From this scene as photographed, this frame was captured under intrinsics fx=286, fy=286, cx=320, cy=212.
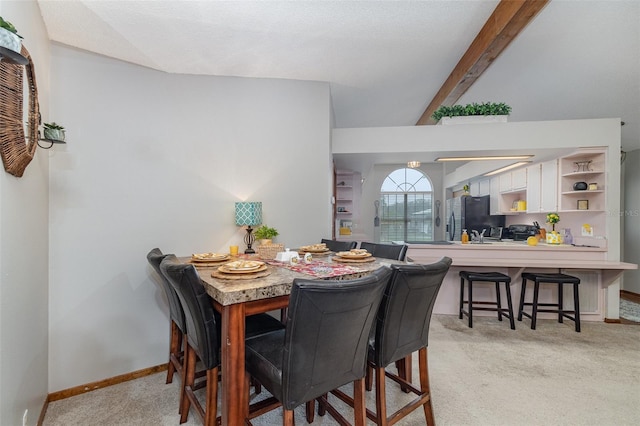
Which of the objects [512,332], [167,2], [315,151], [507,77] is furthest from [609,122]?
[167,2]

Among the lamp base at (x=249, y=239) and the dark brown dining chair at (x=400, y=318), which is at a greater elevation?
the lamp base at (x=249, y=239)

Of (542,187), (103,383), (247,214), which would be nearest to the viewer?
(103,383)

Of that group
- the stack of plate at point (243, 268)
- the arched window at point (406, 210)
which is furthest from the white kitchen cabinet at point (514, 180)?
the stack of plate at point (243, 268)

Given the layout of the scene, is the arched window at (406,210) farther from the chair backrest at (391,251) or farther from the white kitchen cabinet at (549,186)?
the chair backrest at (391,251)

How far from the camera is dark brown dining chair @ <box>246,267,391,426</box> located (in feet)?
3.60

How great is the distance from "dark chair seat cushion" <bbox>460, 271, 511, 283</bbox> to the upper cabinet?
5.14 feet

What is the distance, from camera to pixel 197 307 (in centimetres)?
140

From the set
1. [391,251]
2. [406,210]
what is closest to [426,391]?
[391,251]

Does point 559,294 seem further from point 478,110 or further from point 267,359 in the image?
point 267,359

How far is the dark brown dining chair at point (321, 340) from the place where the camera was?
43.2 inches

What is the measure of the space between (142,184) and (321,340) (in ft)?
6.88

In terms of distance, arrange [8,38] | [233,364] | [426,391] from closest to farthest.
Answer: [8,38]
[233,364]
[426,391]

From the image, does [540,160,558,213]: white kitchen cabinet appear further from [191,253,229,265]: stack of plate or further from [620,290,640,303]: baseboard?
[191,253,229,265]: stack of plate

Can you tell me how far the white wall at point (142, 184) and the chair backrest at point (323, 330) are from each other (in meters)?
1.83
